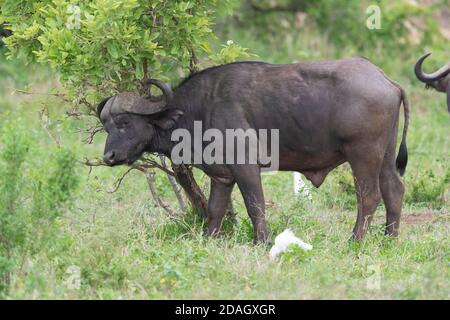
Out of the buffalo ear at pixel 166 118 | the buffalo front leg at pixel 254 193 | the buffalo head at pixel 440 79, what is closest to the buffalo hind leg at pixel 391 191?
the buffalo front leg at pixel 254 193

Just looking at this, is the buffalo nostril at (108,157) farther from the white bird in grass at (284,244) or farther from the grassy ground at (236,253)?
the white bird in grass at (284,244)

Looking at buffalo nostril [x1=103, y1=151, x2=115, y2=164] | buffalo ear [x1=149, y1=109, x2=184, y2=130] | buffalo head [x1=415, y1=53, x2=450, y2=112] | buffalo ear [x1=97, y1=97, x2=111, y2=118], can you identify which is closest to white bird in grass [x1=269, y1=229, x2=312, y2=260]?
buffalo ear [x1=149, y1=109, x2=184, y2=130]

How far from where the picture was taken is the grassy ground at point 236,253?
6992mm

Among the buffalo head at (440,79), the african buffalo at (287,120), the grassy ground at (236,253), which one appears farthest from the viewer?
the buffalo head at (440,79)

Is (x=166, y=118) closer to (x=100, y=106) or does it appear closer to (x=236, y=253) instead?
(x=100, y=106)

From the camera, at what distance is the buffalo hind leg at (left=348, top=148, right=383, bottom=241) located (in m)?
8.55

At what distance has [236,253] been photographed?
7.93 meters

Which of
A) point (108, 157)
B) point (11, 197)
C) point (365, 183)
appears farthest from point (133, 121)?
point (365, 183)

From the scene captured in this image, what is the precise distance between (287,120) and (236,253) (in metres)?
1.39

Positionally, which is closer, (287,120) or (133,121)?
(287,120)

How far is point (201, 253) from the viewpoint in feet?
26.1

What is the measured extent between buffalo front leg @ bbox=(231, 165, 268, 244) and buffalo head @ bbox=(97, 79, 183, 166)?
78cm

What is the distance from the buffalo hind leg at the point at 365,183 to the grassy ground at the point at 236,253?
17 centimetres

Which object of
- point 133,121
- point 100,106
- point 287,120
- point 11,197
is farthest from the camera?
point 100,106
